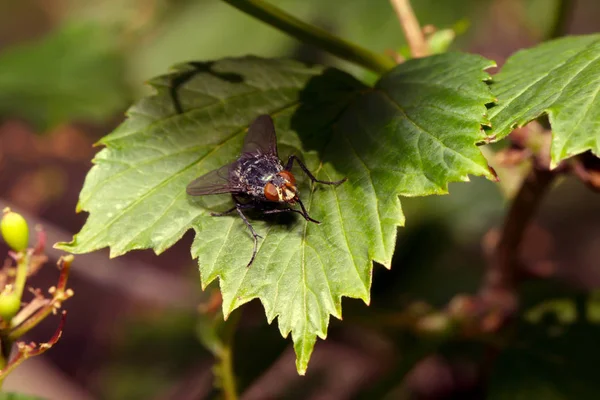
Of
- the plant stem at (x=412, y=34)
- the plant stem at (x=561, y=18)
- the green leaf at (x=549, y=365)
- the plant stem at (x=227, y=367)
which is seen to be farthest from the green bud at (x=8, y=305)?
the plant stem at (x=561, y=18)

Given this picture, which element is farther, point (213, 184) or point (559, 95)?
point (213, 184)

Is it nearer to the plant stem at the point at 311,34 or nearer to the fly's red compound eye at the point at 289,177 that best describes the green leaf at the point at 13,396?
the fly's red compound eye at the point at 289,177

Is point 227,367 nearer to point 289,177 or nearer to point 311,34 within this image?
point 289,177

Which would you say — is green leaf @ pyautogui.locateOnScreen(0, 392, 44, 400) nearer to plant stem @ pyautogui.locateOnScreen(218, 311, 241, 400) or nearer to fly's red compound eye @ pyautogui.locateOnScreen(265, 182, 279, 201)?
plant stem @ pyautogui.locateOnScreen(218, 311, 241, 400)

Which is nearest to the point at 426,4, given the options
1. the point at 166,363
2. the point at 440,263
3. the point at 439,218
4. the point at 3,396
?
the point at 439,218

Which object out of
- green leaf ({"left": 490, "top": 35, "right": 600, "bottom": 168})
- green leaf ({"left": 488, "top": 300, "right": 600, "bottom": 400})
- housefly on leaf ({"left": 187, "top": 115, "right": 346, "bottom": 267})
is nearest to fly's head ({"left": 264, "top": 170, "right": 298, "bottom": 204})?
housefly on leaf ({"left": 187, "top": 115, "right": 346, "bottom": 267})

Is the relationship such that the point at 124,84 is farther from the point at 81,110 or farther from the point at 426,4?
the point at 426,4

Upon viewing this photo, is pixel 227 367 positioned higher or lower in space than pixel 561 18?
lower

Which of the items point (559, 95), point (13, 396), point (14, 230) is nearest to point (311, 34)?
point (559, 95)
